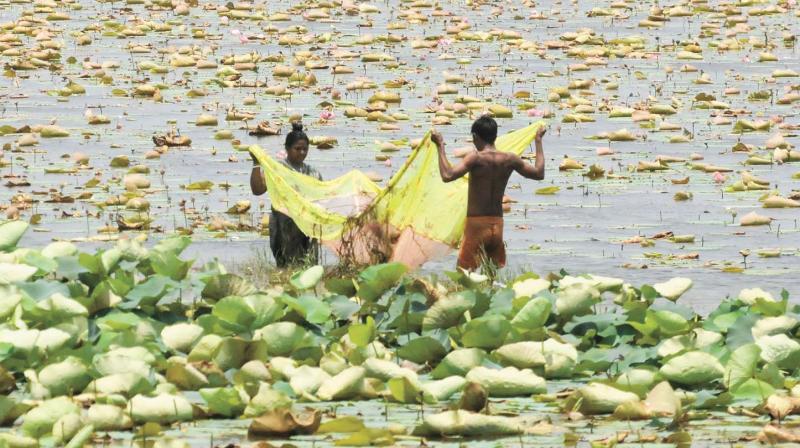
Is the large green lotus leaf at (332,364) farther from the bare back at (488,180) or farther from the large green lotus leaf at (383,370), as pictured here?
the bare back at (488,180)

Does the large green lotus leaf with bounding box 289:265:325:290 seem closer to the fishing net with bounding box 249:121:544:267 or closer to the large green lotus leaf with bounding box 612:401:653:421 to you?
the fishing net with bounding box 249:121:544:267

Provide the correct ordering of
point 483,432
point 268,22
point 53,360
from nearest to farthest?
point 483,432 < point 53,360 < point 268,22

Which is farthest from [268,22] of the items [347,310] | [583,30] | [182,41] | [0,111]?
[347,310]

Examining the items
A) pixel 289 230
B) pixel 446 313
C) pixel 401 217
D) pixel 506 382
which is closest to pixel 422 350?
pixel 446 313

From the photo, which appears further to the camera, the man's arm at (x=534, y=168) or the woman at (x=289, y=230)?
the woman at (x=289, y=230)

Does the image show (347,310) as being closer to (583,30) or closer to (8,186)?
(8,186)

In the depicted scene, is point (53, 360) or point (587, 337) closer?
point (53, 360)

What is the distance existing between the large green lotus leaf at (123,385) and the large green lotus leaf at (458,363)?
5.24 ft

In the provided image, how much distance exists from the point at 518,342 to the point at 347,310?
126cm

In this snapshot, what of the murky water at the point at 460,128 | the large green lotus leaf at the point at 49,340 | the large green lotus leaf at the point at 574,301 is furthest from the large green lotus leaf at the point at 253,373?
the large green lotus leaf at the point at 574,301

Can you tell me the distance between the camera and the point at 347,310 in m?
11.2

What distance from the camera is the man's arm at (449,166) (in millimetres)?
13750

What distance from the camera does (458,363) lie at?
990cm

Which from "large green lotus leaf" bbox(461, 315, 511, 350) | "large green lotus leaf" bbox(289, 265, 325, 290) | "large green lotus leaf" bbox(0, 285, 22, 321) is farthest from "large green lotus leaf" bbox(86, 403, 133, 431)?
"large green lotus leaf" bbox(289, 265, 325, 290)
